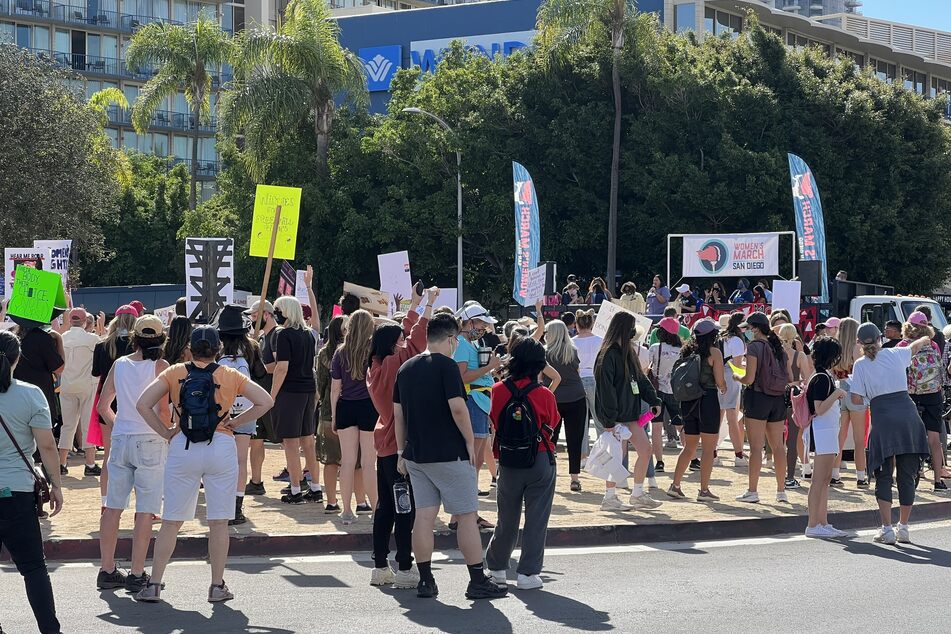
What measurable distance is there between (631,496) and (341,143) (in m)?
32.3

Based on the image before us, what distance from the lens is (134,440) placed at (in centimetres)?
779

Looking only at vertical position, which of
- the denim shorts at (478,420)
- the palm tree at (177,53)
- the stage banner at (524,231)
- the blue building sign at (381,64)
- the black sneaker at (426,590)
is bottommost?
the black sneaker at (426,590)

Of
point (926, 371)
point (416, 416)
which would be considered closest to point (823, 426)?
point (926, 371)

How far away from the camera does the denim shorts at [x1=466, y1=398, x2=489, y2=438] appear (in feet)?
34.0

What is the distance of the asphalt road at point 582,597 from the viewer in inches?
279

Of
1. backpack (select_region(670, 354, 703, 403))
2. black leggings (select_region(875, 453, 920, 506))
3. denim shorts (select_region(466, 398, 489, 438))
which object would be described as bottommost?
black leggings (select_region(875, 453, 920, 506))

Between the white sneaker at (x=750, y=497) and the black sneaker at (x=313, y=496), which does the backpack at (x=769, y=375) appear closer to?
the white sneaker at (x=750, y=497)

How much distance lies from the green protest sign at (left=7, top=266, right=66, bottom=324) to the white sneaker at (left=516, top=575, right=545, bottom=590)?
212 inches

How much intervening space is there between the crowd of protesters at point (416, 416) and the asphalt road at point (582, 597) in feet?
0.81

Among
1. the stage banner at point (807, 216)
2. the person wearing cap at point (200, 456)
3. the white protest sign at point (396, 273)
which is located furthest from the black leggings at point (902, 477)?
the stage banner at point (807, 216)

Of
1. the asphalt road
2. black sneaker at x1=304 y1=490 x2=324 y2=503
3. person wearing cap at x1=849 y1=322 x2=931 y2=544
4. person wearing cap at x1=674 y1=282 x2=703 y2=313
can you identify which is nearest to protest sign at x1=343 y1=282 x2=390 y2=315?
person wearing cap at x1=674 y1=282 x2=703 y2=313

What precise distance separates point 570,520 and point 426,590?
275 cm

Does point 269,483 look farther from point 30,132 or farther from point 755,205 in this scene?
point 30,132

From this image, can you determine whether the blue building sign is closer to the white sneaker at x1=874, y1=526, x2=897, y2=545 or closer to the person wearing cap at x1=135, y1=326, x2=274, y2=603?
the white sneaker at x1=874, y1=526, x2=897, y2=545
